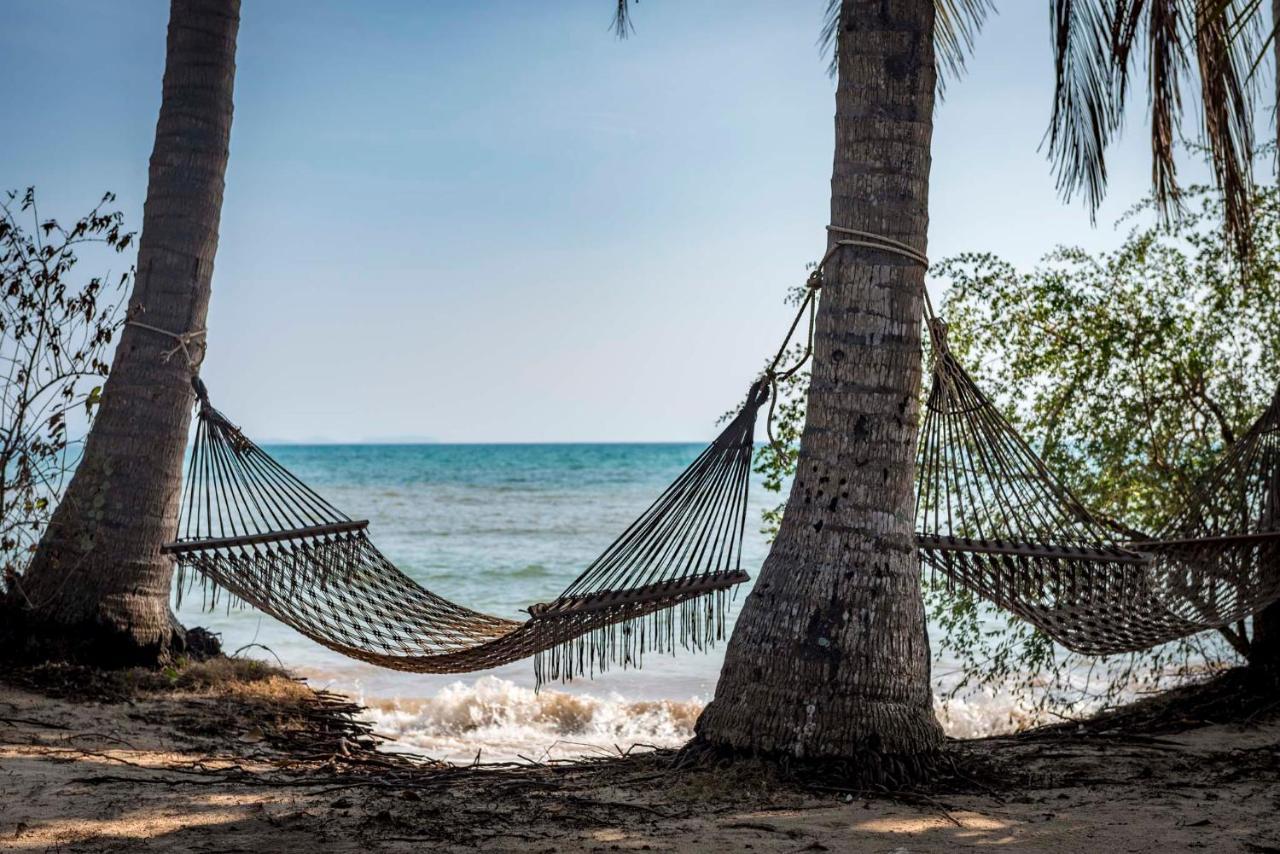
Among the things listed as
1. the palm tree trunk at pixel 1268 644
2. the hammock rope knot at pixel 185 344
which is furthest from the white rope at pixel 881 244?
the hammock rope knot at pixel 185 344

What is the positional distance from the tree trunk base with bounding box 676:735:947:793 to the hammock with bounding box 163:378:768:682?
355 millimetres

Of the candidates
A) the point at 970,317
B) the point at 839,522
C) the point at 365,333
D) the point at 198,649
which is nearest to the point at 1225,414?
the point at 970,317

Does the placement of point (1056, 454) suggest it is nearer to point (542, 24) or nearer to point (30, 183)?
point (30, 183)

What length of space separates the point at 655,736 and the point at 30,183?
3552 millimetres

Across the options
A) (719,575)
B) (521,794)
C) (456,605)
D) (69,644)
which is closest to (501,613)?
(69,644)

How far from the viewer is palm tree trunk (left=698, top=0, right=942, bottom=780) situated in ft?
8.43

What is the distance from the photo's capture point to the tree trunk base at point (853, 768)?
2.50m

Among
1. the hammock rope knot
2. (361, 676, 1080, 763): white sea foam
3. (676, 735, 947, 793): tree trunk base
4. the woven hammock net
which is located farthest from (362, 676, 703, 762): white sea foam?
(676, 735, 947, 793): tree trunk base

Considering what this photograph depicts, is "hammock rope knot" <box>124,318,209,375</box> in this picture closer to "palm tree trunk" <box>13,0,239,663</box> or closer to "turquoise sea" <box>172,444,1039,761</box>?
"palm tree trunk" <box>13,0,239,663</box>

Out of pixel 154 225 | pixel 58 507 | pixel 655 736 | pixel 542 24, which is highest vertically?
pixel 542 24

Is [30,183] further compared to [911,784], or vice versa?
[30,183]

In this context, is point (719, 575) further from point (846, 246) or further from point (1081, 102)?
point (1081, 102)

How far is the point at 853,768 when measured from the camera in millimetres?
2529

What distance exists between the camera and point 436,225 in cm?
1772
